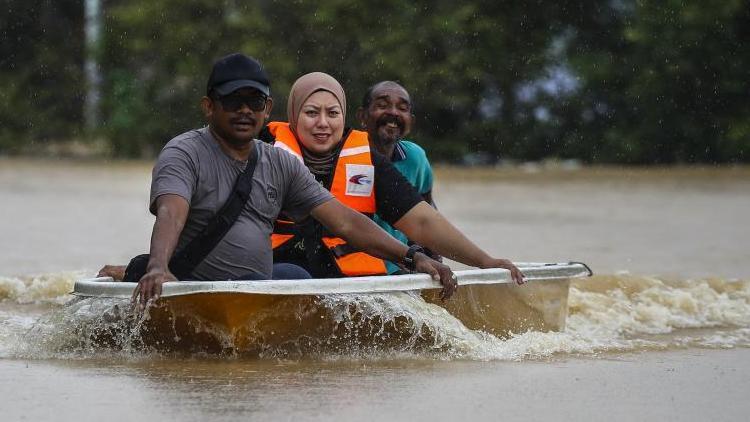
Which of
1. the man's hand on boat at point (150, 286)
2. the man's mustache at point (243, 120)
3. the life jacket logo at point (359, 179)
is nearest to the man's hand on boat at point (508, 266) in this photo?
the life jacket logo at point (359, 179)

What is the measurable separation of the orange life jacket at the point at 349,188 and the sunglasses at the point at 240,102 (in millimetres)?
777

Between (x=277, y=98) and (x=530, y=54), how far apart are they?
4129mm

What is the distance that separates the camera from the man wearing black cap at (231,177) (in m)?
6.47

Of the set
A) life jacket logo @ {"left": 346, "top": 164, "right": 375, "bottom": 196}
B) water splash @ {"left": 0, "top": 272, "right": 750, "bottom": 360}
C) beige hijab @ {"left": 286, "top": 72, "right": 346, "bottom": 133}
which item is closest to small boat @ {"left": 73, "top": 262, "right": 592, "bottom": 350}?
water splash @ {"left": 0, "top": 272, "right": 750, "bottom": 360}

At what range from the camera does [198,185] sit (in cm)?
655

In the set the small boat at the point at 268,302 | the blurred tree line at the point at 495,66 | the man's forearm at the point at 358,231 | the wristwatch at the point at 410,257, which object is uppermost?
the blurred tree line at the point at 495,66

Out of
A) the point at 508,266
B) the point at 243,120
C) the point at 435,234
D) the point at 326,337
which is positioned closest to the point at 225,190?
the point at 243,120

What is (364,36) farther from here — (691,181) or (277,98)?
(691,181)

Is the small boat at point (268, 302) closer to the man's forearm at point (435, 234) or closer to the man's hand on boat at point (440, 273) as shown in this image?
the man's hand on boat at point (440, 273)

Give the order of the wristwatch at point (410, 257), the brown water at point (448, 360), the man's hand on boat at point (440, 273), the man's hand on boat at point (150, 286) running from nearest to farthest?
the brown water at point (448, 360), the man's hand on boat at point (150, 286), the man's hand on boat at point (440, 273), the wristwatch at point (410, 257)

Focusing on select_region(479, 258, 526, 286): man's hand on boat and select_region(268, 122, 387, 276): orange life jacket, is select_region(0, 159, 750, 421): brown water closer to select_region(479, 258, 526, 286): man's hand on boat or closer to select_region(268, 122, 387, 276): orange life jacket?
select_region(479, 258, 526, 286): man's hand on boat

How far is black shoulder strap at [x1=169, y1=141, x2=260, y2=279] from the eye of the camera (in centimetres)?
659

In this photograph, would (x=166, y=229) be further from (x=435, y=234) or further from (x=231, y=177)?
(x=435, y=234)

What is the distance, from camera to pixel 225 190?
660cm
